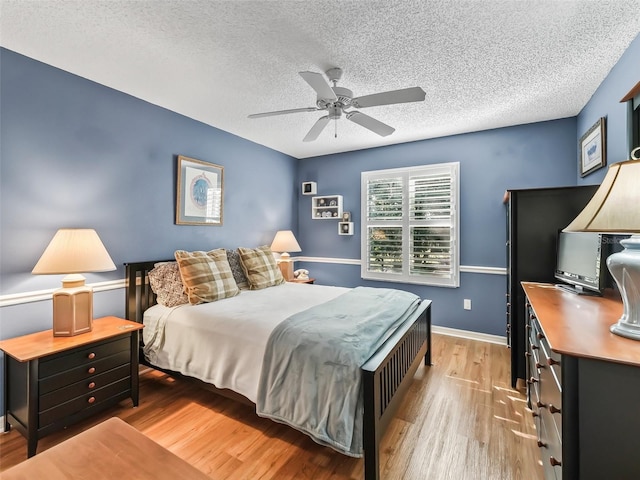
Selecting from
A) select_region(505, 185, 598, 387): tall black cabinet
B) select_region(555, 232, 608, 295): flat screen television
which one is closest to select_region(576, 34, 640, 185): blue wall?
select_region(505, 185, 598, 387): tall black cabinet

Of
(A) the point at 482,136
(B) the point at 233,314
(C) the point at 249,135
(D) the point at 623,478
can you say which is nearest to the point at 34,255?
(B) the point at 233,314

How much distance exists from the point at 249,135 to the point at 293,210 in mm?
1511

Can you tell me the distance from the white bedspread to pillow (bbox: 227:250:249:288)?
0.49 m

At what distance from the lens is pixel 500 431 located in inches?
80.0

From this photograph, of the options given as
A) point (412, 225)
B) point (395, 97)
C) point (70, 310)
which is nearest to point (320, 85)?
point (395, 97)

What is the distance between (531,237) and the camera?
2426 millimetres

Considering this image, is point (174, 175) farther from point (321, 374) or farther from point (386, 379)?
point (386, 379)

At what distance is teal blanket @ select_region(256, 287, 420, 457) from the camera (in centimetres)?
157

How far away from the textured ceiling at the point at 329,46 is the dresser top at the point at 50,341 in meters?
1.99

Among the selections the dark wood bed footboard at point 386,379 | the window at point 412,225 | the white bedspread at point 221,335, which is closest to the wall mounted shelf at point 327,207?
the window at point 412,225

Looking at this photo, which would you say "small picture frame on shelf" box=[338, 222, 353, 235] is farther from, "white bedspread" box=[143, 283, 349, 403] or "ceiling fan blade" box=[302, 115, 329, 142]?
"ceiling fan blade" box=[302, 115, 329, 142]

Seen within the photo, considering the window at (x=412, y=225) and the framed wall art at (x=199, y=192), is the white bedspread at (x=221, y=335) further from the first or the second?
the window at (x=412, y=225)

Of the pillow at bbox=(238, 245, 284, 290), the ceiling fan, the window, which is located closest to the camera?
the ceiling fan

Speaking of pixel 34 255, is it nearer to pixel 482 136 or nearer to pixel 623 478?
pixel 623 478
